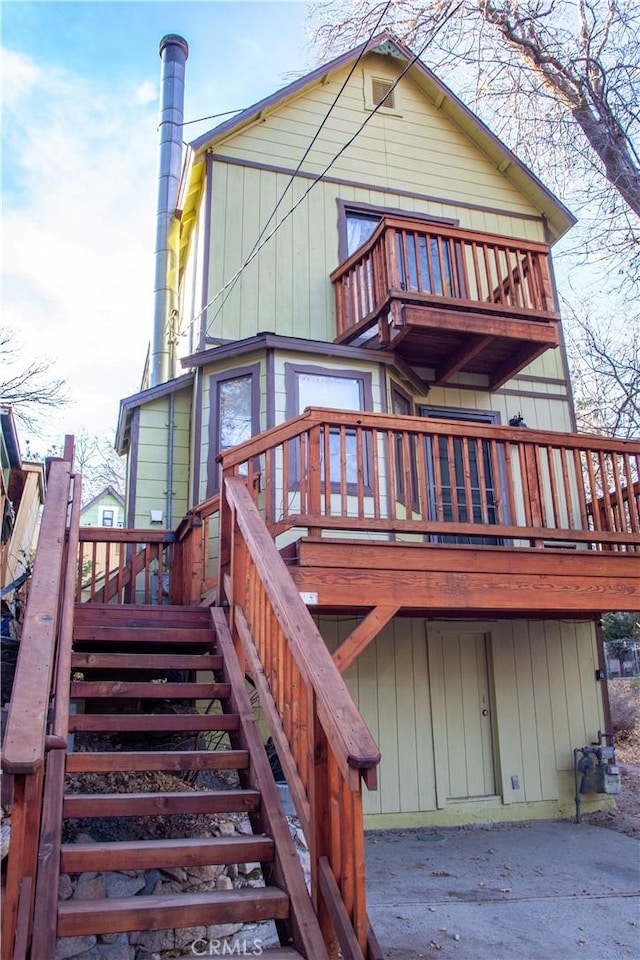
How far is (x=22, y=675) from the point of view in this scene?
2.46 metres

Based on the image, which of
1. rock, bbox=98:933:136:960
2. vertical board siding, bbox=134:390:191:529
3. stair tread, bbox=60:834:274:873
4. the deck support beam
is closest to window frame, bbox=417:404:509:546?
vertical board siding, bbox=134:390:191:529

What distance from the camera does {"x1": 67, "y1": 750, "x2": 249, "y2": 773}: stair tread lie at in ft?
10.7

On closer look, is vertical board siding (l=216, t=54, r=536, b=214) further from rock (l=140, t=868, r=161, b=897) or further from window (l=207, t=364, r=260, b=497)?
rock (l=140, t=868, r=161, b=897)

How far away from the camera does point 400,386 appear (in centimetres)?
807

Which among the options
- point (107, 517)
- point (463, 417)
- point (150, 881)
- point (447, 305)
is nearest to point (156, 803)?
point (150, 881)

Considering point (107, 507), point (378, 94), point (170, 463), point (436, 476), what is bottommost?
point (436, 476)

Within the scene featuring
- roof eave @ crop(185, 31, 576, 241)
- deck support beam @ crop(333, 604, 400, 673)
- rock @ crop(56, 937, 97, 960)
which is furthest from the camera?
roof eave @ crop(185, 31, 576, 241)

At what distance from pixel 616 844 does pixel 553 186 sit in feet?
26.0

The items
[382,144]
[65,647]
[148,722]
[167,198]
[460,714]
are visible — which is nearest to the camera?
[65,647]

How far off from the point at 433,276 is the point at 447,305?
1.71 feet

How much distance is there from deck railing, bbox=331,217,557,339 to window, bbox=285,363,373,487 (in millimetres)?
623

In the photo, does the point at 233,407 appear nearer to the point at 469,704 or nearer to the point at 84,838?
the point at 469,704

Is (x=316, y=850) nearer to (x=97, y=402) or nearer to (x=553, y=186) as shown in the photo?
(x=553, y=186)

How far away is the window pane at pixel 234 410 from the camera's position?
7.59m
